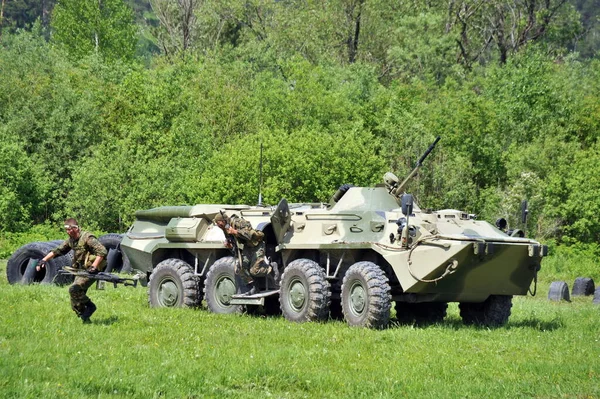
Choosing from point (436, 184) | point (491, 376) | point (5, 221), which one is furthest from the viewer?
point (436, 184)

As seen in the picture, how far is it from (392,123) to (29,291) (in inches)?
1275

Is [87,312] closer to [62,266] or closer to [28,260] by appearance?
[62,266]

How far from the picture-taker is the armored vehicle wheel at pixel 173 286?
20875 millimetres

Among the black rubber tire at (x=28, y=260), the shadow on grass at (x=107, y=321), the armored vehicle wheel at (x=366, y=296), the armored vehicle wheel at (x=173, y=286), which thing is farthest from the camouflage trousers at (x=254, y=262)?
the black rubber tire at (x=28, y=260)

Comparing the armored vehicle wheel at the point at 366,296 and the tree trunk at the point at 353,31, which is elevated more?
the tree trunk at the point at 353,31

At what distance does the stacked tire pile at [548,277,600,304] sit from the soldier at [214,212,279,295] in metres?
10.4

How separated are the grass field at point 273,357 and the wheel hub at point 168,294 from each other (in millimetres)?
1468

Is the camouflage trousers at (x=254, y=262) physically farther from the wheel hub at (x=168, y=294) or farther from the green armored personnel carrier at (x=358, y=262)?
the wheel hub at (x=168, y=294)

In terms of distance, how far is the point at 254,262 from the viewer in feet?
64.1

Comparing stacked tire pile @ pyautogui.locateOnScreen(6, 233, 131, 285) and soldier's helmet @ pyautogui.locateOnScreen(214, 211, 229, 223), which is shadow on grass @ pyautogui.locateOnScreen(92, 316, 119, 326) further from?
stacked tire pile @ pyautogui.locateOnScreen(6, 233, 131, 285)

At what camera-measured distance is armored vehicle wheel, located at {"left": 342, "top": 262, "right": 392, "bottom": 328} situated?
1728cm

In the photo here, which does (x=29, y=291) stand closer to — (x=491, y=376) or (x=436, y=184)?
(x=491, y=376)

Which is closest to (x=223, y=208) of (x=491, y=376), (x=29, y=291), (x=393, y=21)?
(x=29, y=291)

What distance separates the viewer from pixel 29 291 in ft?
68.9
